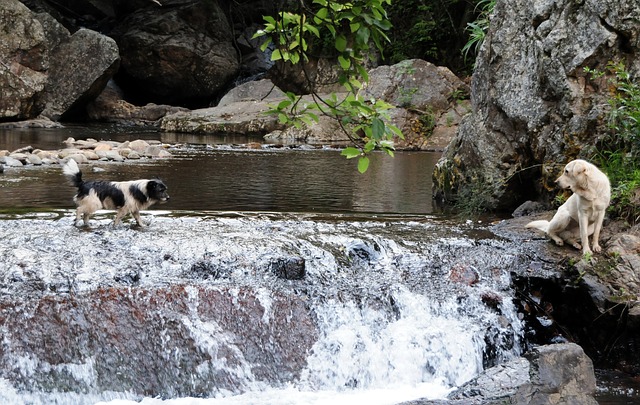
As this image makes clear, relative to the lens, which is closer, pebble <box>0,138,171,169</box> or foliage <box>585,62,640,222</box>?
foliage <box>585,62,640,222</box>

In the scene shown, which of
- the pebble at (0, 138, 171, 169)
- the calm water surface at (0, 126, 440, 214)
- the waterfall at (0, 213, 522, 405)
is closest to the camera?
the waterfall at (0, 213, 522, 405)

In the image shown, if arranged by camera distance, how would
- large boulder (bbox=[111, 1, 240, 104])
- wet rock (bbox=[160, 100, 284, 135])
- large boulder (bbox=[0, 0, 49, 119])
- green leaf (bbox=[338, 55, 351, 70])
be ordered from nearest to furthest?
green leaf (bbox=[338, 55, 351, 70]) < wet rock (bbox=[160, 100, 284, 135]) < large boulder (bbox=[0, 0, 49, 119]) < large boulder (bbox=[111, 1, 240, 104])

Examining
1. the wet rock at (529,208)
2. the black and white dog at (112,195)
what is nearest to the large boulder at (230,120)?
the wet rock at (529,208)

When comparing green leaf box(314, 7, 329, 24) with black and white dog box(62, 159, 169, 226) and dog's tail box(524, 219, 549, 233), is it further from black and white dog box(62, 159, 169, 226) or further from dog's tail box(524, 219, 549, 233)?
dog's tail box(524, 219, 549, 233)

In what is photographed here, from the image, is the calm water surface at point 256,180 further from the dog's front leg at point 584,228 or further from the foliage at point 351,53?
the foliage at point 351,53

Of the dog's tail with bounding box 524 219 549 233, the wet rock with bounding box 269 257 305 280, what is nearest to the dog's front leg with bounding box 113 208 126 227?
the wet rock with bounding box 269 257 305 280

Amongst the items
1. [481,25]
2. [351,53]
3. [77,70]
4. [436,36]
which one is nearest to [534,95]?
[481,25]

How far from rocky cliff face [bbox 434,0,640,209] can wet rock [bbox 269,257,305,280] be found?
10.7 ft

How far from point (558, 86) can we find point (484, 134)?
4.15ft

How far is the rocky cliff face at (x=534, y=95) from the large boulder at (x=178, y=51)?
18921 millimetres

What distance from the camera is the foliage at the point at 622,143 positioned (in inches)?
267

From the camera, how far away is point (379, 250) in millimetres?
6766

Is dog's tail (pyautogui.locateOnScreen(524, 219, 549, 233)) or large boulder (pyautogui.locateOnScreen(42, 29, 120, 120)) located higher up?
large boulder (pyautogui.locateOnScreen(42, 29, 120, 120))

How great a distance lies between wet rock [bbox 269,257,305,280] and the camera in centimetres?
627
